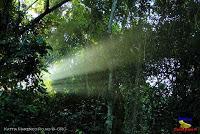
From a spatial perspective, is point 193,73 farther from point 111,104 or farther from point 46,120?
point 46,120

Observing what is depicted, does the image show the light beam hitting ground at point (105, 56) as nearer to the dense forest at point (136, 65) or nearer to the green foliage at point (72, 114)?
the dense forest at point (136, 65)

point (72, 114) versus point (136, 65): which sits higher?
point (136, 65)

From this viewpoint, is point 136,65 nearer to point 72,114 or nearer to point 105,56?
point 105,56

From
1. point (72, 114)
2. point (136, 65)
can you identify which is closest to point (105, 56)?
point (136, 65)

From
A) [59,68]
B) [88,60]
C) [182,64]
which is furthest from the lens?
[59,68]

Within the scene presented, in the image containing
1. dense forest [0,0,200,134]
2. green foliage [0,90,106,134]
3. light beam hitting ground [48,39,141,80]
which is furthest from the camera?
light beam hitting ground [48,39,141,80]

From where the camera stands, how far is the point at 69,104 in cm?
2234

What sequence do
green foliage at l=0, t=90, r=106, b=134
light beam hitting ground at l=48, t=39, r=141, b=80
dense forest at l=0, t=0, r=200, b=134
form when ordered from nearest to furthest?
green foliage at l=0, t=90, r=106, b=134 < dense forest at l=0, t=0, r=200, b=134 < light beam hitting ground at l=48, t=39, r=141, b=80

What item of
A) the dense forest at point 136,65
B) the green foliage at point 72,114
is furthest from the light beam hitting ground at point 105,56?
the green foliage at point 72,114

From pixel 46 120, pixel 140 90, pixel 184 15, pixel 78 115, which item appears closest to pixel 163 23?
pixel 184 15

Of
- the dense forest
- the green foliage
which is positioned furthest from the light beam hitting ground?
the green foliage

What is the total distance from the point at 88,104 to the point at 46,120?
5648 mm

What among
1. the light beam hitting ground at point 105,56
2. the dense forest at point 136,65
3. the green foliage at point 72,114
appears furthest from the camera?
the light beam hitting ground at point 105,56

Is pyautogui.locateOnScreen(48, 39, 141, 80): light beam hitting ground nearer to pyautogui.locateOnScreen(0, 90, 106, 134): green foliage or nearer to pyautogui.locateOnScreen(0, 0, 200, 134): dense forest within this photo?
pyautogui.locateOnScreen(0, 0, 200, 134): dense forest
